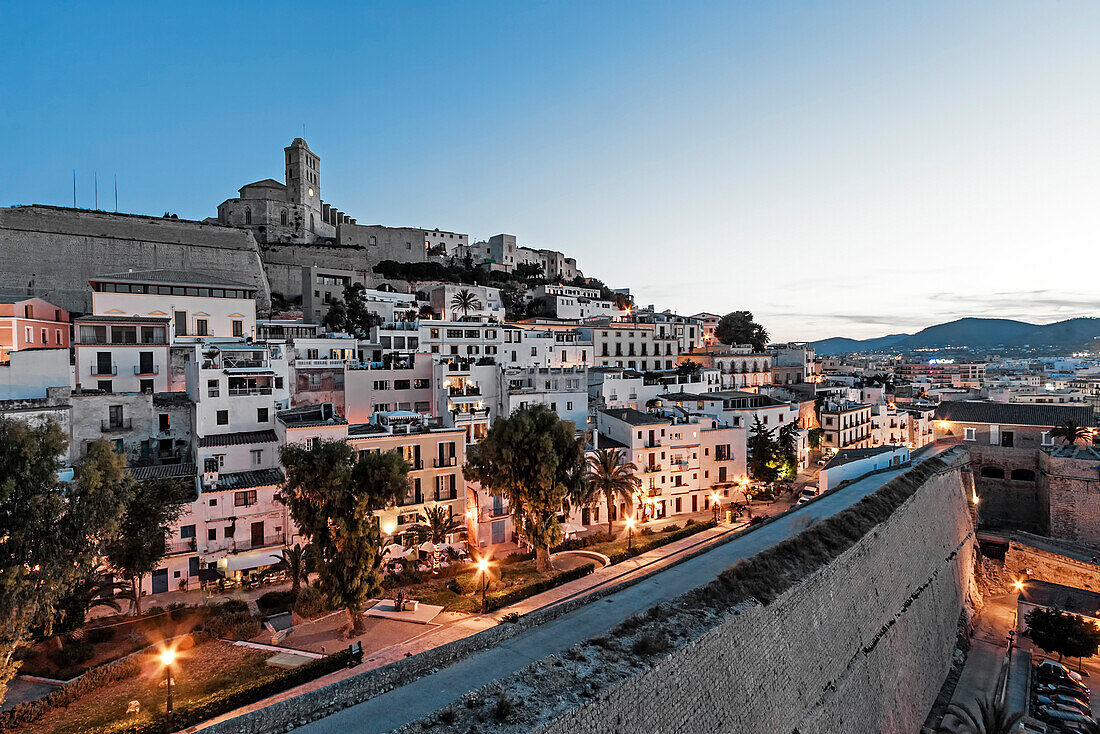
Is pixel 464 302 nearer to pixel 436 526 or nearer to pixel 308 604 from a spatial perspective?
pixel 436 526

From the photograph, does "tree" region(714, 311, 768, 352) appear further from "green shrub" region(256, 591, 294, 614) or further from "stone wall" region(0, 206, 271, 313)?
"green shrub" region(256, 591, 294, 614)

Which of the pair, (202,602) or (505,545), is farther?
(505,545)

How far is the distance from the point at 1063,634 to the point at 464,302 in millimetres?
45774

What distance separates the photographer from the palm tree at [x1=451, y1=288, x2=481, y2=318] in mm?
53312

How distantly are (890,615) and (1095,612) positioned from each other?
540 inches

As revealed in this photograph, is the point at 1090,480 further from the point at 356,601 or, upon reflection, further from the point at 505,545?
the point at 356,601

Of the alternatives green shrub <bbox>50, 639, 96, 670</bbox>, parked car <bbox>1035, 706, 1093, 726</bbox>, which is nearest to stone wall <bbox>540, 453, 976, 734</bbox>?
parked car <bbox>1035, 706, 1093, 726</bbox>

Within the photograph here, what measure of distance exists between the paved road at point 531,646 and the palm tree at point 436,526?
10099 millimetres

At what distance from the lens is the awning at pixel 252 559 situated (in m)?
20.9

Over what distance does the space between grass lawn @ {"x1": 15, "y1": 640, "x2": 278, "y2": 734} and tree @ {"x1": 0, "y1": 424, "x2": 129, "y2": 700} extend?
1613mm

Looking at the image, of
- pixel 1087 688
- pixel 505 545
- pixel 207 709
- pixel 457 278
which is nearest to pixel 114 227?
pixel 457 278

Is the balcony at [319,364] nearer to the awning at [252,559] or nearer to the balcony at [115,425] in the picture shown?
the balcony at [115,425]

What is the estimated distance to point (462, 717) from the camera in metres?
8.72

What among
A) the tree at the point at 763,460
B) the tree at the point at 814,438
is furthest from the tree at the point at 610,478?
the tree at the point at 814,438
